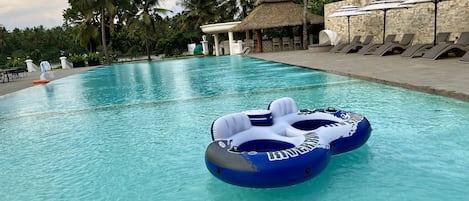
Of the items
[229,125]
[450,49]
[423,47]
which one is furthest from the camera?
[423,47]

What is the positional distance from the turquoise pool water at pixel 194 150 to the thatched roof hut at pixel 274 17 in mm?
16980

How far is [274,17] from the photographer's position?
26.9m

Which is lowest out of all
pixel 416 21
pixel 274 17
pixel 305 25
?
pixel 416 21

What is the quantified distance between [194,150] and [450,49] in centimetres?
1002

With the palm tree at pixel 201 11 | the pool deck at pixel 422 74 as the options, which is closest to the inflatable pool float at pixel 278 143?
the pool deck at pixel 422 74

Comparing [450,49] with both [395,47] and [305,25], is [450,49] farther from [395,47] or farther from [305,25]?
[305,25]

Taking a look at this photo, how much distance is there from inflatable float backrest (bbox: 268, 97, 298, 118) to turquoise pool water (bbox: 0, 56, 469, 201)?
0.92 meters

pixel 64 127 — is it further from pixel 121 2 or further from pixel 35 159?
pixel 121 2

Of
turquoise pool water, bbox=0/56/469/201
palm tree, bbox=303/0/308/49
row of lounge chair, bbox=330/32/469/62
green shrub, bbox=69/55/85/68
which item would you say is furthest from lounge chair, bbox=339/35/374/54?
green shrub, bbox=69/55/85/68

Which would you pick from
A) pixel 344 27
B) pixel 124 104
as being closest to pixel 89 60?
pixel 344 27

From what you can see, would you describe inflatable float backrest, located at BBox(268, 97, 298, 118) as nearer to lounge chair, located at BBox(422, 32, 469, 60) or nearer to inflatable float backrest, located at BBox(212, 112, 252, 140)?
inflatable float backrest, located at BBox(212, 112, 252, 140)

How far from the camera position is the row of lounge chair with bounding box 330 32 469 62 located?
1165 cm

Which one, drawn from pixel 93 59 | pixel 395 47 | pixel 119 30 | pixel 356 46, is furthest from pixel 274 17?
pixel 119 30

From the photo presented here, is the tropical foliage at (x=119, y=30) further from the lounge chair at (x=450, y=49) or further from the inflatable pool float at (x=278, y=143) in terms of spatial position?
the inflatable pool float at (x=278, y=143)
